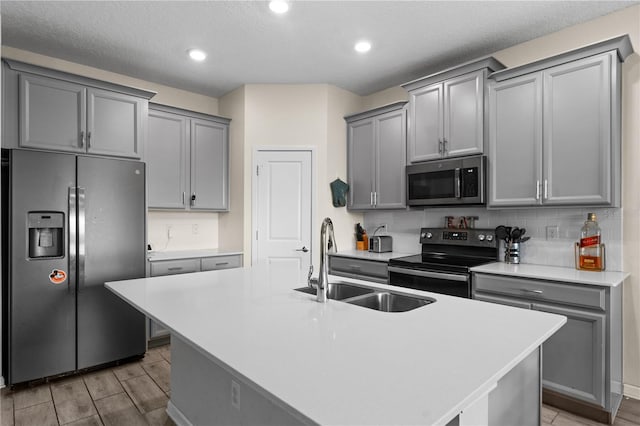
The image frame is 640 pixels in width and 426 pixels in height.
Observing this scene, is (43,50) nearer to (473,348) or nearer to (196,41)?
(196,41)

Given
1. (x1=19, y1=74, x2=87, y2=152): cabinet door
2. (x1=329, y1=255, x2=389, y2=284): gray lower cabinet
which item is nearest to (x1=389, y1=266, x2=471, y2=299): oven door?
(x1=329, y1=255, x2=389, y2=284): gray lower cabinet

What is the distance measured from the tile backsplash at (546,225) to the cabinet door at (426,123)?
24.2 inches

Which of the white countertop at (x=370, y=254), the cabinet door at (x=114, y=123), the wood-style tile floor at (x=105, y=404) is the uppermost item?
the cabinet door at (x=114, y=123)

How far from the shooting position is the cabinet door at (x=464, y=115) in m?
3.00

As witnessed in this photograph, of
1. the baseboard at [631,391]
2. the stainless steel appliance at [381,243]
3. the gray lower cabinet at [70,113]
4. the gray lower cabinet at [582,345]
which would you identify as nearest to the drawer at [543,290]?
the gray lower cabinet at [582,345]

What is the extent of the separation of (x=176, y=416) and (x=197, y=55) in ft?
9.32

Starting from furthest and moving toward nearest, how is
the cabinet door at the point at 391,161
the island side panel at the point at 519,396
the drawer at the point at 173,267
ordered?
the cabinet door at the point at 391,161 → the drawer at the point at 173,267 → the island side panel at the point at 519,396

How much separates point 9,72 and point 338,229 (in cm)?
309

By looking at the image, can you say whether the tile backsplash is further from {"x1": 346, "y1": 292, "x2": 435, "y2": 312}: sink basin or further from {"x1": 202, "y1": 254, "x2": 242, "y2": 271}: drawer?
{"x1": 202, "y1": 254, "x2": 242, "y2": 271}: drawer

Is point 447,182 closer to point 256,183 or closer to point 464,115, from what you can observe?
point 464,115

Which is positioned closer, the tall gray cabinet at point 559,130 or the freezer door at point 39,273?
the tall gray cabinet at point 559,130

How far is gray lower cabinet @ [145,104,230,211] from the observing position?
3697 mm

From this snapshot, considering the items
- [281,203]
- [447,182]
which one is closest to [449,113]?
[447,182]

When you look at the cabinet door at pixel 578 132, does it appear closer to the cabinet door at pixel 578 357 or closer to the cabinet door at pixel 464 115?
the cabinet door at pixel 464 115
